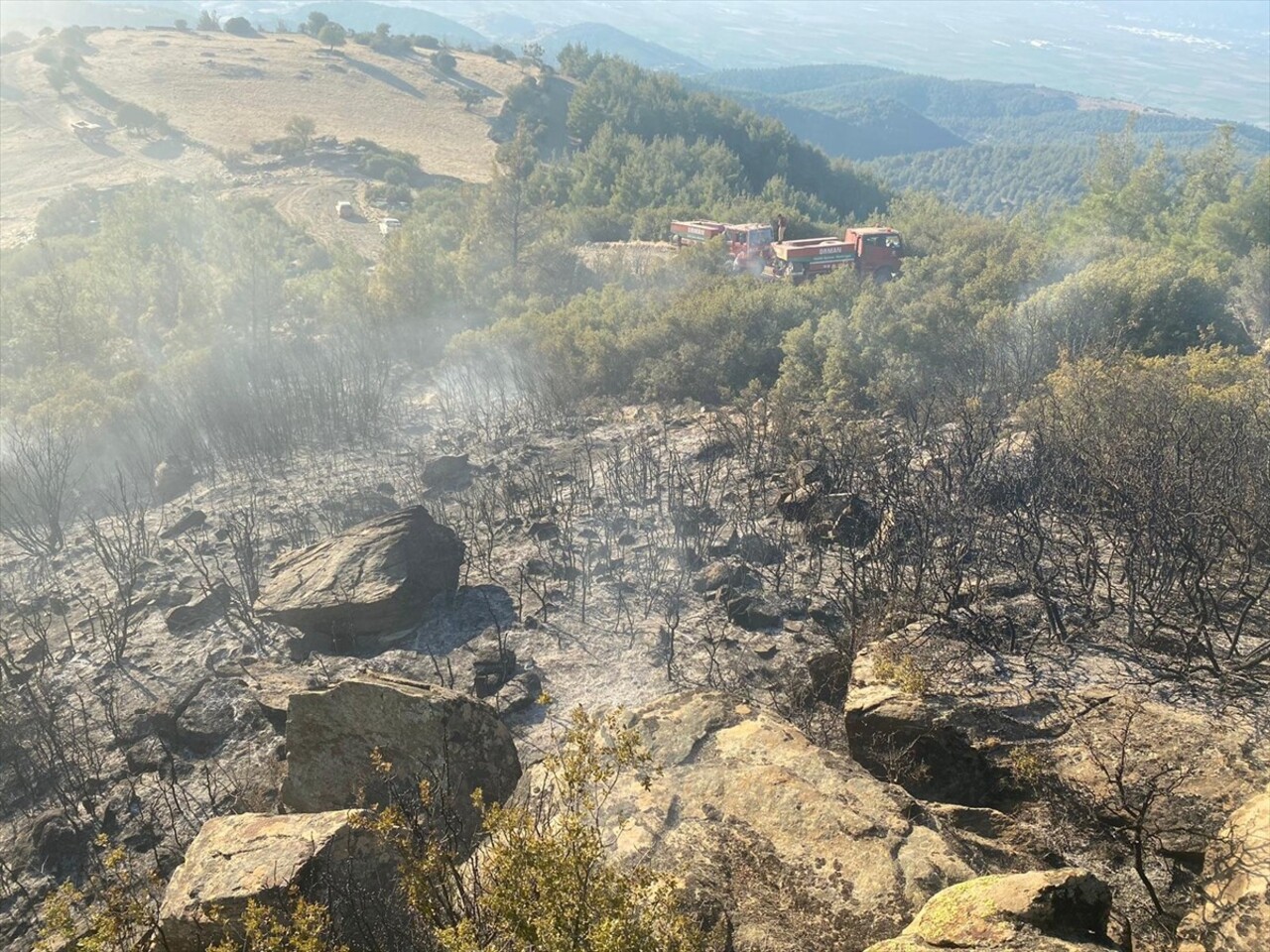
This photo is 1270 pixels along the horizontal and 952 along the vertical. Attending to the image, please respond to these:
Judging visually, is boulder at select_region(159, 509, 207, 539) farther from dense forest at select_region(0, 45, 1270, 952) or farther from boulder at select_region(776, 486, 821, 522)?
boulder at select_region(776, 486, 821, 522)

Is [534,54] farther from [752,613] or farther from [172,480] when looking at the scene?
[752,613]

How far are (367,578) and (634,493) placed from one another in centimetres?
485

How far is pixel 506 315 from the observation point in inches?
952

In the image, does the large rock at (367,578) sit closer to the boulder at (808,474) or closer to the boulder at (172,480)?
the boulder at (808,474)

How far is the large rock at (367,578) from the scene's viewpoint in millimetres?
10008

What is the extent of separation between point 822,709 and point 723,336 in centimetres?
1276

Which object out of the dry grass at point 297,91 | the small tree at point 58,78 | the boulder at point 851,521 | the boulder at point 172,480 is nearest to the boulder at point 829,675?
the boulder at point 851,521

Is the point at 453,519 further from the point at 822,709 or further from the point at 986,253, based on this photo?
the point at 986,253

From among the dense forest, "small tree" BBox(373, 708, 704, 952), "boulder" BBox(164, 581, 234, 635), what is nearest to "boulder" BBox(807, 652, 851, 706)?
the dense forest

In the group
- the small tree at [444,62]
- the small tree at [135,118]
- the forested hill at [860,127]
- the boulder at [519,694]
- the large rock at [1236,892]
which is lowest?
the boulder at [519,694]

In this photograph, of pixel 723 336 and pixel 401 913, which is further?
pixel 723 336

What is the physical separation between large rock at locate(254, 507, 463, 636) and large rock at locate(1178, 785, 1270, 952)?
8.55m

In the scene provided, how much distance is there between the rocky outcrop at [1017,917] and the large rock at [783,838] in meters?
0.66

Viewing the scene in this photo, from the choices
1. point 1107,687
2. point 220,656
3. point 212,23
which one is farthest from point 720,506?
point 212,23
